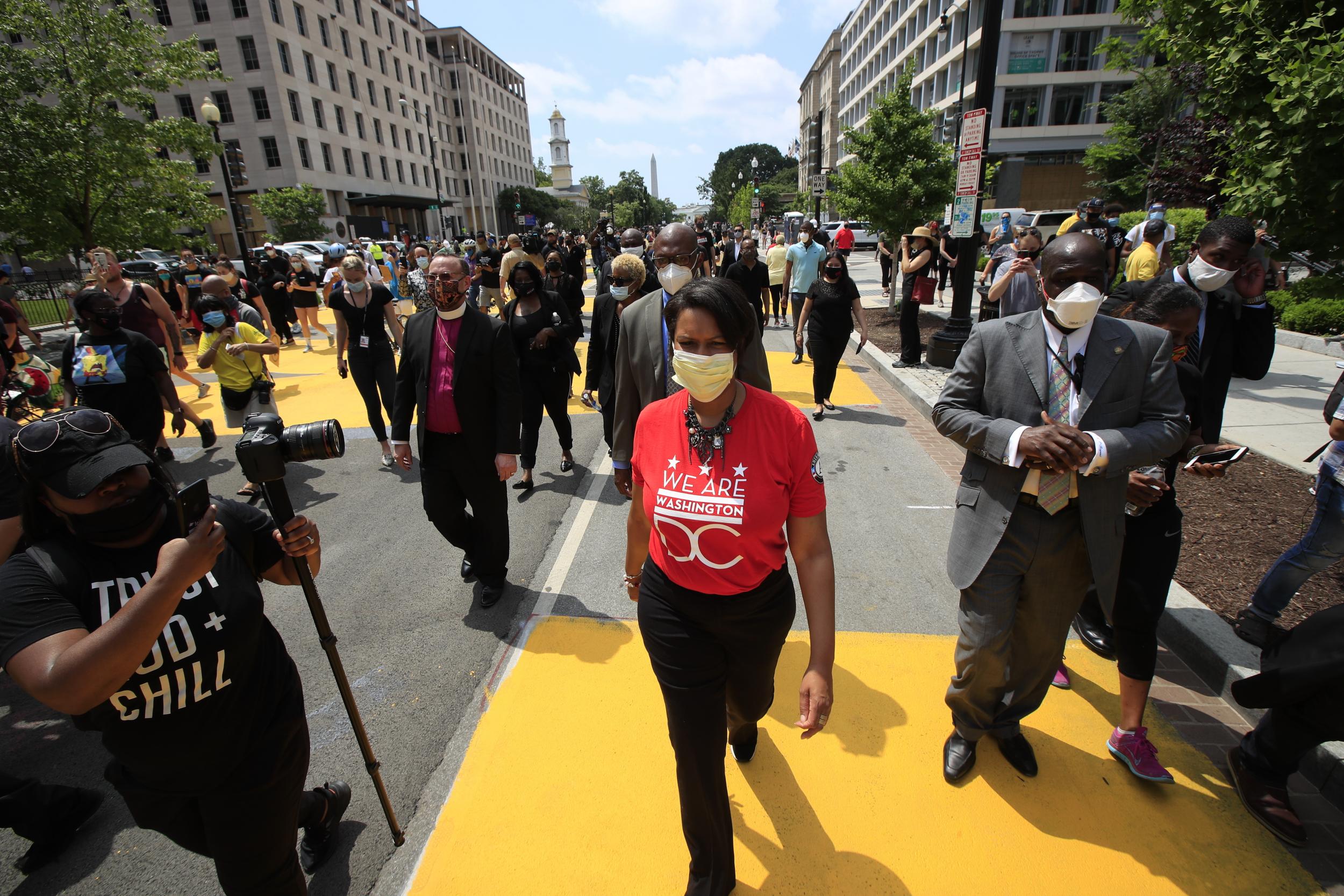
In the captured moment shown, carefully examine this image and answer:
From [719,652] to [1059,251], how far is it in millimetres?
1939

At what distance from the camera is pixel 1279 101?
3.15 m

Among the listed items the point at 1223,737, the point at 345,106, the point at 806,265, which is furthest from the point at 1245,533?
the point at 345,106

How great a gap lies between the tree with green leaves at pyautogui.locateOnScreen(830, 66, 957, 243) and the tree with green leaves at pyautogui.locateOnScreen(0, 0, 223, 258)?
15.6 m

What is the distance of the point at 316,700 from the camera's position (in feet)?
11.4

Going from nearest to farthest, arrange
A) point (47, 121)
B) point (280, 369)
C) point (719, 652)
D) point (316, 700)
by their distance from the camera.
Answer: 1. point (719, 652)
2. point (316, 700)
3. point (280, 369)
4. point (47, 121)

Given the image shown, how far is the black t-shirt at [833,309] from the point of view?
7328 mm

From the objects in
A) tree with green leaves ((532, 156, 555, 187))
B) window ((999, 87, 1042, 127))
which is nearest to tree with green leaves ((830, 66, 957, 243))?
window ((999, 87, 1042, 127))

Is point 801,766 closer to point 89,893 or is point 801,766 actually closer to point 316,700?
point 316,700

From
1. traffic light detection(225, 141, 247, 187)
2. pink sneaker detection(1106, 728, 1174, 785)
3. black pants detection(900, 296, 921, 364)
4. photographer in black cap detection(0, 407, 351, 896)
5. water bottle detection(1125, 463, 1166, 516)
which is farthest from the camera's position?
traffic light detection(225, 141, 247, 187)

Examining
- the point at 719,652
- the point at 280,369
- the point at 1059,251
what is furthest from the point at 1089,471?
the point at 280,369

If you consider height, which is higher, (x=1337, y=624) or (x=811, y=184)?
(x=811, y=184)

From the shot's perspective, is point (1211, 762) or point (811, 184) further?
point (811, 184)

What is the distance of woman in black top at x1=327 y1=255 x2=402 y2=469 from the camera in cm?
642

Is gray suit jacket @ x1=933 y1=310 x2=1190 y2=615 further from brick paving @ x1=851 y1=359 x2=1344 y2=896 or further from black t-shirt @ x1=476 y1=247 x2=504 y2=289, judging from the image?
black t-shirt @ x1=476 y1=247 x2=504 y2=289
